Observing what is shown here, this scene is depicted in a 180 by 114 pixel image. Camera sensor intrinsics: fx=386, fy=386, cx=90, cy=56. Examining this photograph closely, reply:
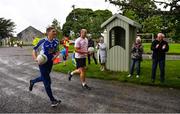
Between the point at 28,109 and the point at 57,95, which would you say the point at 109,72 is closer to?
the point at 57,95

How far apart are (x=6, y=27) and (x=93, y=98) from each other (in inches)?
3942

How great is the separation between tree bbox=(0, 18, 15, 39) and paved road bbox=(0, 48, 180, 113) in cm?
9291

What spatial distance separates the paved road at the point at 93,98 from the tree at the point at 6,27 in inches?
3658

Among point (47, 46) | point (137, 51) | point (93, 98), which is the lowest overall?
point (93, 98)

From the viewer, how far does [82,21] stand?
253 feet

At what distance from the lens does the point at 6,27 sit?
107 metres

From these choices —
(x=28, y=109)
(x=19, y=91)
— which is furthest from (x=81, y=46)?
(x=28, y=109)

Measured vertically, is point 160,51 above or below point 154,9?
below

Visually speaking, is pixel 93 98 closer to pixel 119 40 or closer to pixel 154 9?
pixel 154 9

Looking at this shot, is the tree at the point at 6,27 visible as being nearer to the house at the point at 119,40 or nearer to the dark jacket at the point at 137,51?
the house at the point at 119,40

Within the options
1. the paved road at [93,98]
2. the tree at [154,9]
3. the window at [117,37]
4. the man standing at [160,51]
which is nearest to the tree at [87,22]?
the window at [117,37]

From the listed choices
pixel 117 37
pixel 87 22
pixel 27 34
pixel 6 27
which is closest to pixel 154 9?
pixel 117 37

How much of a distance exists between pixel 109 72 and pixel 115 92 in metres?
5.12

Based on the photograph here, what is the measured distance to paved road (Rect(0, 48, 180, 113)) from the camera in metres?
9.15
